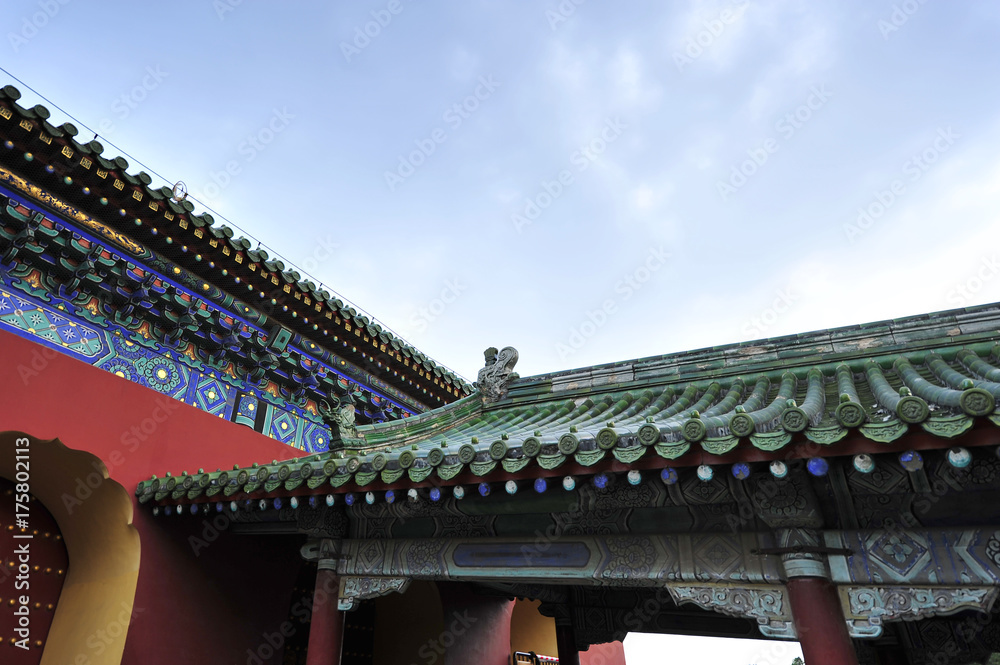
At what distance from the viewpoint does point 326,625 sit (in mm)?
4219

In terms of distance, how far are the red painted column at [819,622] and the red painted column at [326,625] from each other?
2.96m

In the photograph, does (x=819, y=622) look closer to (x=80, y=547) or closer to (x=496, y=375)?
(x=496, y=375)

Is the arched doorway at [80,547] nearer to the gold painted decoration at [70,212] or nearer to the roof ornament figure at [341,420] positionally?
the gold painted decoration at [70,212]

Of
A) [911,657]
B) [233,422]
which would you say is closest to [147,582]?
[233,422]

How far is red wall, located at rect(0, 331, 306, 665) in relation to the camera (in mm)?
4688

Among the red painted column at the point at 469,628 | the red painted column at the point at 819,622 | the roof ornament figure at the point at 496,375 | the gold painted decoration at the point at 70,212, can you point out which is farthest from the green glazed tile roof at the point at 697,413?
the red painted column at the point at 469,628

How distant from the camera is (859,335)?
468 centimetres

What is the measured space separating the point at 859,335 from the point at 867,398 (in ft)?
3.65

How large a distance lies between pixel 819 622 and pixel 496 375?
370cm

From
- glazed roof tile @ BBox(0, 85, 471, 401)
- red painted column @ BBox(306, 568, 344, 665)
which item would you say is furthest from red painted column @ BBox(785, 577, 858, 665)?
glazed roof tile @ BBox(0, 85, 471, 401)

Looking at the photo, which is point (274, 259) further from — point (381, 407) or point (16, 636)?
point (16, 636)

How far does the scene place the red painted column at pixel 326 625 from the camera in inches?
162

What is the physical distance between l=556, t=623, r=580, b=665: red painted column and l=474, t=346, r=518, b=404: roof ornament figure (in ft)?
9.30

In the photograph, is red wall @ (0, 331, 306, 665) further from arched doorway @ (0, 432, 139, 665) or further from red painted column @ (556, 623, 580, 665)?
red painted column @ (556, 623, 580, 665)
